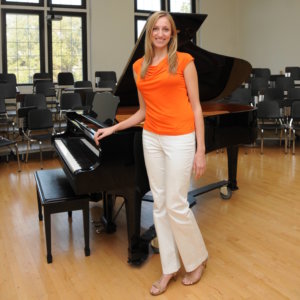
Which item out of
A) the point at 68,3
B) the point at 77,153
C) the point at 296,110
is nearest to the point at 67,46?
the point at 68,3

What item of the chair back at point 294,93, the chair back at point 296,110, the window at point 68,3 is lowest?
the chair back at point 296,110

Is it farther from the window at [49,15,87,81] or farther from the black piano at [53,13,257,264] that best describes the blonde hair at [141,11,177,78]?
the window at [49,15,87,81]

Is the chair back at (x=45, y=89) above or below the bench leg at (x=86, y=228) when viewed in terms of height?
above

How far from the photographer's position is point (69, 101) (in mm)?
7691

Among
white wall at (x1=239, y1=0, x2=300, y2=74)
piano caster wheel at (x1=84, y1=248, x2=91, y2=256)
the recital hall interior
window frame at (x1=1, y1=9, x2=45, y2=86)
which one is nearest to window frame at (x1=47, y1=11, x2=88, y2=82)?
window frame at (x1=1, y1=9, x2=45, y2=86)

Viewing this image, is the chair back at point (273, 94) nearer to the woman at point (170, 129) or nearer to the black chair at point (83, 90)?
the black chair at point (83, 90)

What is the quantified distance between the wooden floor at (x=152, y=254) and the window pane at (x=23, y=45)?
6.80m

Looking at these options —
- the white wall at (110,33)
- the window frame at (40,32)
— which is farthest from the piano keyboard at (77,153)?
the white wall at (110,33)

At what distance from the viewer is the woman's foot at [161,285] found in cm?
271

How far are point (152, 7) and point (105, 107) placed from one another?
10079 millimetres

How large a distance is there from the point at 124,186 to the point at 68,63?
9.52 meters

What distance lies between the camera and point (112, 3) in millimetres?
12055

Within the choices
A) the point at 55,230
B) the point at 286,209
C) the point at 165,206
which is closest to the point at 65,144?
the point at 55,230

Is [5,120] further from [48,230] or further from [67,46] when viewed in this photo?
[48,230]
